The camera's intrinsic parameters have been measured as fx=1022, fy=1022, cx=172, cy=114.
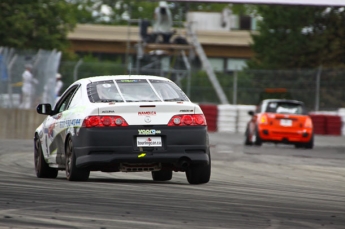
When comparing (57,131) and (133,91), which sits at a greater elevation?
(133,91)

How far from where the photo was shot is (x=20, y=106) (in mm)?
27047

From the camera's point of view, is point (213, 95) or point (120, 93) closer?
point (120, 93)

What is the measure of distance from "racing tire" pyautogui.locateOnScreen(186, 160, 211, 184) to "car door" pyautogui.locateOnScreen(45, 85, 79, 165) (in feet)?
5.21

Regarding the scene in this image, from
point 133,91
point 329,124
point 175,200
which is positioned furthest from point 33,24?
point 175,200

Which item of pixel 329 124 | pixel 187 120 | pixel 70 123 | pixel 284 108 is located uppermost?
pixel 187 120

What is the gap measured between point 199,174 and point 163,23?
3800 centimetres

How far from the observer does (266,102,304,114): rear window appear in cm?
2589

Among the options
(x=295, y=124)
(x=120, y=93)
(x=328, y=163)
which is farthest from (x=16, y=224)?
(x=295, y=124)

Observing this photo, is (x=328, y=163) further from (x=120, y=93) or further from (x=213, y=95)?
(x=213, y=95)

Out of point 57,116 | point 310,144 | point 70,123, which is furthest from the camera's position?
point 310,144

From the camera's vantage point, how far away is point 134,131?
37.4 ft

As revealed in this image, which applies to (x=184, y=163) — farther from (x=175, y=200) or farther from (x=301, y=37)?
(x=301, y=37)

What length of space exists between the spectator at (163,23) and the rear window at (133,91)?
122 ft

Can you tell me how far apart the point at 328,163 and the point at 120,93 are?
26.2 feet
